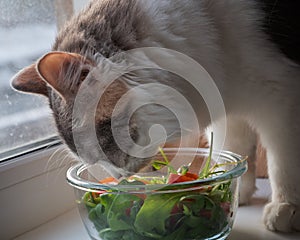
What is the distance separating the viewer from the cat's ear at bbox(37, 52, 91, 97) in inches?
36.2

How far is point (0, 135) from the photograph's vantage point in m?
1.25

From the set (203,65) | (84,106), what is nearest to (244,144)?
(203,65)

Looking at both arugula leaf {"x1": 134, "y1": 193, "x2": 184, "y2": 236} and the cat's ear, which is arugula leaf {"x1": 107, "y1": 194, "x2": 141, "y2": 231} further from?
the cat's ear

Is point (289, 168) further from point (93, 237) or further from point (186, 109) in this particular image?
point (93, 237)

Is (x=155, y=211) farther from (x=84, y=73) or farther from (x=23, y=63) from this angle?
(x=23, y=63)

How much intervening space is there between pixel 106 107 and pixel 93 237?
24cm

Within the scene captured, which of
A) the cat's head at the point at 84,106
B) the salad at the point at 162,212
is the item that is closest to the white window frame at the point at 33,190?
the cat's head at the point at 84,106

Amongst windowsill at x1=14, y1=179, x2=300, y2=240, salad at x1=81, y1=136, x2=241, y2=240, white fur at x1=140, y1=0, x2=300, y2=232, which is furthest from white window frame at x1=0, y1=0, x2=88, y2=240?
white fur at x1=140, y1=0, x2=300, y2=232

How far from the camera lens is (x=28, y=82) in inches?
43.7

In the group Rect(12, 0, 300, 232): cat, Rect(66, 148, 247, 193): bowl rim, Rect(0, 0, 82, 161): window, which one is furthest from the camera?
Rect(0, 0, 82, 161): window

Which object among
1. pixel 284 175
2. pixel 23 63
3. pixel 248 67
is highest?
pixel 248 67

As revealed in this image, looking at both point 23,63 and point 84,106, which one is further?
point 23,63

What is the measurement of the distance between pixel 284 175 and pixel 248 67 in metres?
0.25

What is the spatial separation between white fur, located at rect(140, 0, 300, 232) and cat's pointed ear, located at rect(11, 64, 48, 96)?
245mm
